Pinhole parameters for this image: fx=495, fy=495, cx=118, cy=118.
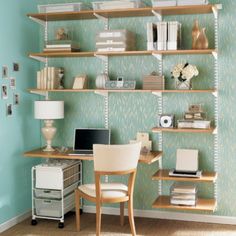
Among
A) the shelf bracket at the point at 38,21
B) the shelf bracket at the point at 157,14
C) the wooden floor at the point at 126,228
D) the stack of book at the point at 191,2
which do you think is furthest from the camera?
the shelf bracket at the point at 38,21

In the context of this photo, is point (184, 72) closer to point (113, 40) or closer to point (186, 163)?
point (113, 40)

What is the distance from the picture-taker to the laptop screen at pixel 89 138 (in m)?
4.95

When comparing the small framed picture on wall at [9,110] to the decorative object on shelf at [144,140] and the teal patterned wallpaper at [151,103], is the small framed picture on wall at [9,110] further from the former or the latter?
the decorative object on shelf at [144,140]

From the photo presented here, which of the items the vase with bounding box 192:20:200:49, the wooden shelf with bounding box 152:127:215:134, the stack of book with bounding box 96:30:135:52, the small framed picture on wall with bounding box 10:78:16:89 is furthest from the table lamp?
the vase with bounding box 192:20:200:49

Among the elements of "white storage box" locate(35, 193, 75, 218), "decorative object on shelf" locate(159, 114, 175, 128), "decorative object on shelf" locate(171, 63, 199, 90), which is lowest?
"white storage box" locate(35, 193, 75, 218)

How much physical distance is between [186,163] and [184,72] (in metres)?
0.86

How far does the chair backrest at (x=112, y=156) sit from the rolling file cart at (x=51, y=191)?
65cm

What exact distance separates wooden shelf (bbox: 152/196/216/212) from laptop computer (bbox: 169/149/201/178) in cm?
29

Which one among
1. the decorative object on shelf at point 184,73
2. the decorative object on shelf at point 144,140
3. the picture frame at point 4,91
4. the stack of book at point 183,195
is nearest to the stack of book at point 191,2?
the decorative object on shelf at point 184,73

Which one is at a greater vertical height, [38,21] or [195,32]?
[38,21]

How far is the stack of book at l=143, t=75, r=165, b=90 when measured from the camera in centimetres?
465

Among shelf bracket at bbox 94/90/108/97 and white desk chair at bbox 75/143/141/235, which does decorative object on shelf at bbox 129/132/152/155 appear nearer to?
shelf bracket at bbox 94/90/108/97

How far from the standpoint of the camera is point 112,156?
412 centimetres

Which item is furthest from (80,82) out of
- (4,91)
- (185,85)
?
(185,85)
